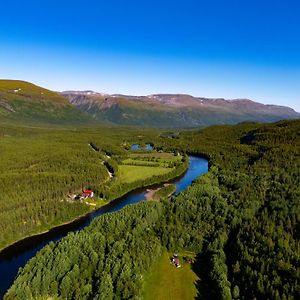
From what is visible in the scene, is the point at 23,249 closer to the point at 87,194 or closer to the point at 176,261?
the point at 176,261

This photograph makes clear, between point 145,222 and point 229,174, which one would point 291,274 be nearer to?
point 145,222

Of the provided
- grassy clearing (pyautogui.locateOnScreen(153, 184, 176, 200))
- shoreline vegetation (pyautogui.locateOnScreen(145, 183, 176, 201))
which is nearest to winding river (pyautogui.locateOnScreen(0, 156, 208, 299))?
shoreline vegetation (pyautogui.locateOnScreen(145, 183, 176, 201))

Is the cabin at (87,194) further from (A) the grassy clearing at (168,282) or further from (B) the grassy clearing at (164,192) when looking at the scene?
(A) the grassy clearing at (168,282)

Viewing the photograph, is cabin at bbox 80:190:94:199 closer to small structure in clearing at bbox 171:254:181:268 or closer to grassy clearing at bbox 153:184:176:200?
grassy clearing at bbox 153:184:176:200

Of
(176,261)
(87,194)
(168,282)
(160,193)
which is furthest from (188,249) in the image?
(87,194)

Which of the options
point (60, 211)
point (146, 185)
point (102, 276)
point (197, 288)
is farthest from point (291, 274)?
point (146, 185)

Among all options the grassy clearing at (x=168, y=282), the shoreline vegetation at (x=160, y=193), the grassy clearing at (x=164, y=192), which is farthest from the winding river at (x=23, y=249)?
the grassy clearing at (x=168, y=282)
